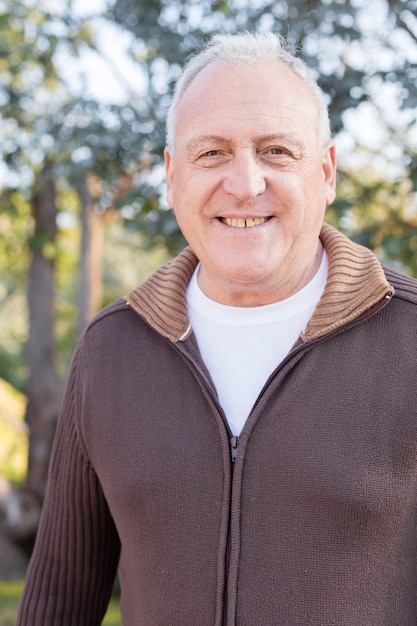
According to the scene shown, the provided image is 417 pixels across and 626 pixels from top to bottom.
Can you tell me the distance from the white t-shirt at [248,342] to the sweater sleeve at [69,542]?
1.40ft

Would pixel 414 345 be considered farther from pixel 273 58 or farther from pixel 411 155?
pixel 411 155

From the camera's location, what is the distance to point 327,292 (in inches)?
69.9

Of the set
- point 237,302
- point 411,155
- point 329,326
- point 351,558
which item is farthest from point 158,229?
point 351,558

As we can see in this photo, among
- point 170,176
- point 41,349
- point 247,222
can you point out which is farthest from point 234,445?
point 41,349

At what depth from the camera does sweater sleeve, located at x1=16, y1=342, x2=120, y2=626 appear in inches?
78.2

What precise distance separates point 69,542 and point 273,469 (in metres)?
0.69

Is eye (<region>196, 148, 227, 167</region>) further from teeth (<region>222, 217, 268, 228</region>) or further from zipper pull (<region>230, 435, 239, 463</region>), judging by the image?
zipper pull (<region>230, 435, 239, 463</region>)

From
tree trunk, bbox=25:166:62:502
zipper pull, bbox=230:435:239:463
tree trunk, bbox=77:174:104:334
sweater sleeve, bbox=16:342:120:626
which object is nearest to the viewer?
zipper pull, bbox=230:435:239:463

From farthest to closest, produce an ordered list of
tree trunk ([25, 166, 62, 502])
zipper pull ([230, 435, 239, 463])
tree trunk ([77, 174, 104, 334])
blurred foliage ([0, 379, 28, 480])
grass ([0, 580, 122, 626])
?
blurred foliage ([0, 379, 28, 480]) → tree trunk ([25, 166, 62, 502]) → tree trunk ([77, 174, 104, 334]) → grass ([0, 580, 122, 626]) → zipper pull ([230, 435, 239, 463])

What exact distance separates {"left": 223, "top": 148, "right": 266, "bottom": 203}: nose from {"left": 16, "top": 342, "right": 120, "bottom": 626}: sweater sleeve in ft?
2.33

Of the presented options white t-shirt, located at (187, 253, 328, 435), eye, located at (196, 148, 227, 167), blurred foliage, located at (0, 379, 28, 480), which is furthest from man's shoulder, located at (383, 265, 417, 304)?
blurred foliage, located at (0, 379, 28, 480)

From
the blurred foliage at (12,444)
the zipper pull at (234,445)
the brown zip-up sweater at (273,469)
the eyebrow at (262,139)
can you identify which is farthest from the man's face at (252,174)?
the blurred foliage at (12,444)

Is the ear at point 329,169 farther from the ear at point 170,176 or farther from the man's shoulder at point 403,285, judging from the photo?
the ear at point 170,176

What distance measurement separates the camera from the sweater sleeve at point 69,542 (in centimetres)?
199
